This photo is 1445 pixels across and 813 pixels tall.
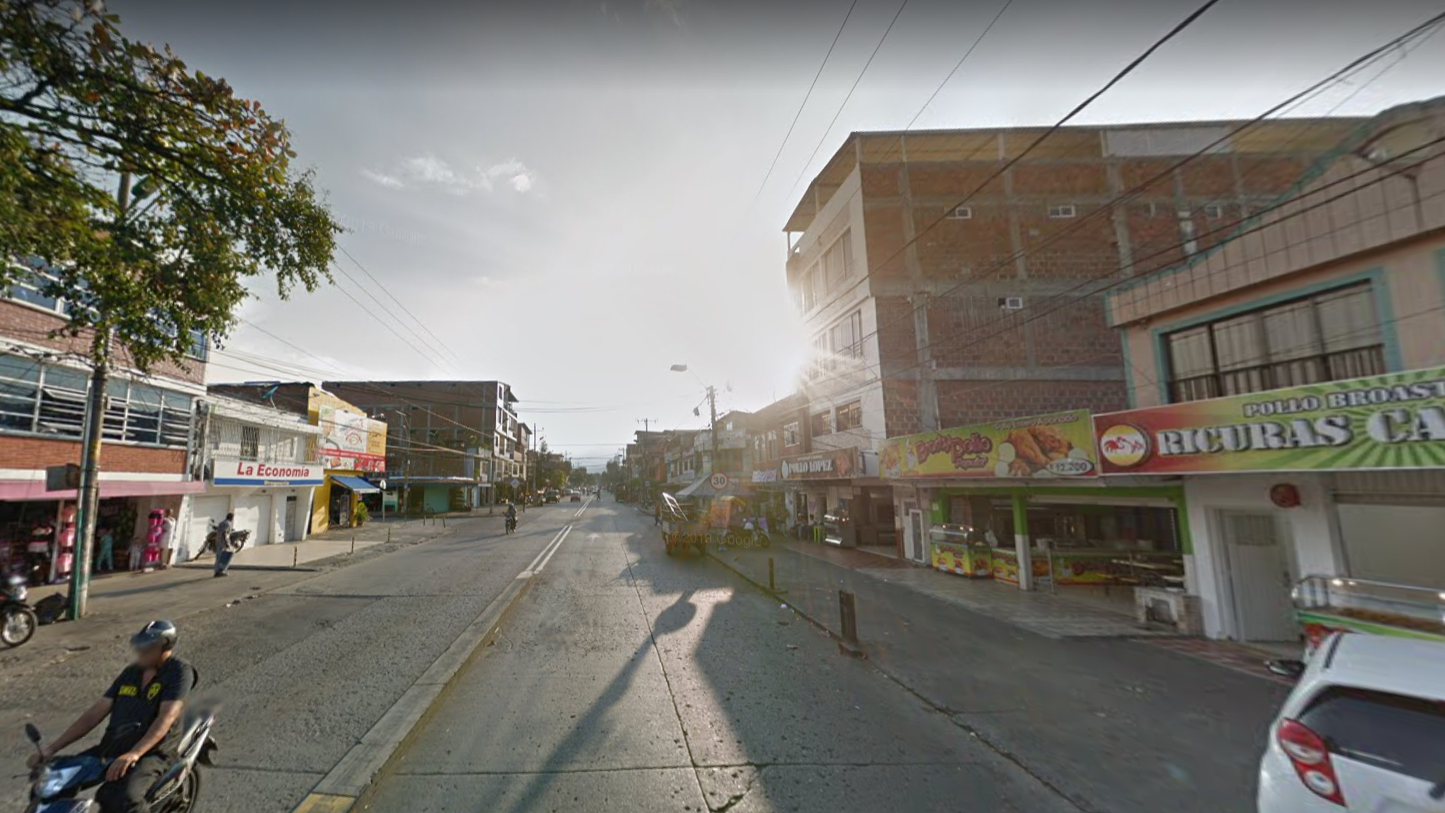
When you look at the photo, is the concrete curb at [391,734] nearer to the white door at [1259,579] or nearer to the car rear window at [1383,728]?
the car rear window at [1383,728]

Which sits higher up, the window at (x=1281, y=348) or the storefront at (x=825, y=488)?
the window at (x=1281, y=348)

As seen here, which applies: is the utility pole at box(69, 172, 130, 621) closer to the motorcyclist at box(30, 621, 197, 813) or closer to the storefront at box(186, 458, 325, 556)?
the storefront at box(186, 458, 325, 556)

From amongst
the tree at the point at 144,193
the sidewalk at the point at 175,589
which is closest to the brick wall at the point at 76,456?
the sidewalk at the point at 175,589

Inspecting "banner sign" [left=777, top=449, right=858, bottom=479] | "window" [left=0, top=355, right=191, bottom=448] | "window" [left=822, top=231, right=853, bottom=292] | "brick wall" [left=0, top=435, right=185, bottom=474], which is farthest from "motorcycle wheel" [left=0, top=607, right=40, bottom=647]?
"window" [left=822, top=231, right=853, bottom=292]

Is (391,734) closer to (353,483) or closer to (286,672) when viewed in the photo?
(286,672)

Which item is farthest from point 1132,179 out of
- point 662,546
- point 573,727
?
point 573,727

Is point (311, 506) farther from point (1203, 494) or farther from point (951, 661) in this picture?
point (1203, 494)

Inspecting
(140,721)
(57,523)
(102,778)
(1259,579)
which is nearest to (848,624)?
(1259,579)

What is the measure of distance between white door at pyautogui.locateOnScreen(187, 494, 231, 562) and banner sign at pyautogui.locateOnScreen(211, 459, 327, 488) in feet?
3.72

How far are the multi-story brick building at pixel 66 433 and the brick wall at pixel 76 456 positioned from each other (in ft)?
0.08

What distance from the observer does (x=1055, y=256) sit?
2044cm

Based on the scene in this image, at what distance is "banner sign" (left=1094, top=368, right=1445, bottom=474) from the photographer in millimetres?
6324

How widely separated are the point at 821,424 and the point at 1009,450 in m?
12.9

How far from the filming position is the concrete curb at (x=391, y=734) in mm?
4268
